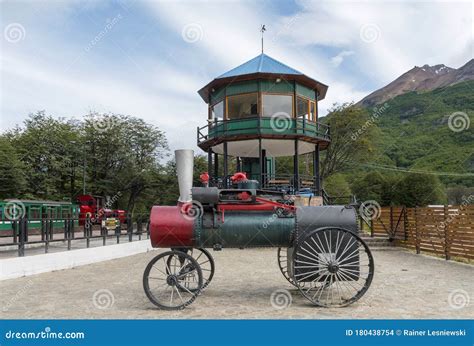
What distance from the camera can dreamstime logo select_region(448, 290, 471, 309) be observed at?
22.3ft

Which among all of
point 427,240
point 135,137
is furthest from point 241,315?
point 135,137

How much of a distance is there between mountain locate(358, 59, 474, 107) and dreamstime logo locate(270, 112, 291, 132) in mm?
118313

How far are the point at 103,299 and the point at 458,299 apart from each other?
20.8 ft

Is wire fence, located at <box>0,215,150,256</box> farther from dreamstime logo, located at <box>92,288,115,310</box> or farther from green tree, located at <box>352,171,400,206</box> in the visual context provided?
green tree, located at <box>352,171,400,206</box>

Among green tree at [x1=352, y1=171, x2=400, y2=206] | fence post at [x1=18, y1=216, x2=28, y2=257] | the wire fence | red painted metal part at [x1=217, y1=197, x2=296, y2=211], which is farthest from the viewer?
green tree at [x1=352, y1=171, x2=400, y2=206]

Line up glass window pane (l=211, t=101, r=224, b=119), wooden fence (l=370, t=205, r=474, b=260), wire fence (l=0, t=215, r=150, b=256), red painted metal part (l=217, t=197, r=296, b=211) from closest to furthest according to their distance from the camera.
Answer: red painted metal part (l=217, t=197, r=296, b=211), wire fence (l=0, t=215, r=150, b=256), wooden fence (l=370, t=205, r=474, b=260), glass window pane (l=211, t=101, r=224, b=119)

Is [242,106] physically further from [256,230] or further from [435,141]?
[435,141]

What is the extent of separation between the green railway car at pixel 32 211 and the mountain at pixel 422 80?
119805mm

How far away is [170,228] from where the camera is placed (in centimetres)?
713

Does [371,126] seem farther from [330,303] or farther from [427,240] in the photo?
[330,303]

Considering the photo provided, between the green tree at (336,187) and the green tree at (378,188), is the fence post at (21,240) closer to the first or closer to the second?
the green tree at (378,188)

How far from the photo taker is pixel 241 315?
6305mm

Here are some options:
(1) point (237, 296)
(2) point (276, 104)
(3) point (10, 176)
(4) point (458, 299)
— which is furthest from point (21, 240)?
(3) point (10, 176)

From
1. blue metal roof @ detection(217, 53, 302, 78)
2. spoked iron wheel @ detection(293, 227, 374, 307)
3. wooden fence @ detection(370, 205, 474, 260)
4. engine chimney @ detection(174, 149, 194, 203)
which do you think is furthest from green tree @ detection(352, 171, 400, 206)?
engine chimney @ detection(174, 149, 194, 203)
